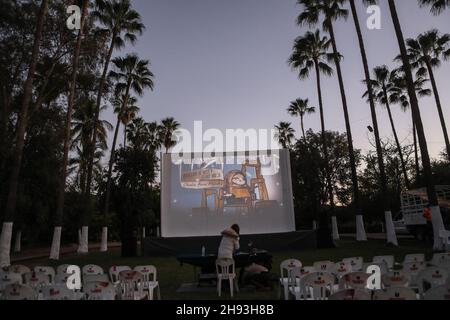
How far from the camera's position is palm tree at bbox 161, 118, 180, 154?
111 feet

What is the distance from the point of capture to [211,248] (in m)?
15.6

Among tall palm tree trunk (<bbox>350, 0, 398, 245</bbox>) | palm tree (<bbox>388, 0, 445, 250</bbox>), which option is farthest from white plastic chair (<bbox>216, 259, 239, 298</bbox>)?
tall palm tree trunk (<bbox>350, 0, 398, 245</bbox>)

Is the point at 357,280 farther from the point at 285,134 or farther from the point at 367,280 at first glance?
the point at 285,134

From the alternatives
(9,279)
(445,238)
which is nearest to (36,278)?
(9,279)

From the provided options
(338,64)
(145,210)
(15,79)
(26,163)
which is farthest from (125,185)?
(338,64)

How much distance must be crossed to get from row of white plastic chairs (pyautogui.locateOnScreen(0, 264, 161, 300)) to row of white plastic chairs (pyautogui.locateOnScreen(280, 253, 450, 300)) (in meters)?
2.30

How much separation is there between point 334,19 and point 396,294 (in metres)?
19.4

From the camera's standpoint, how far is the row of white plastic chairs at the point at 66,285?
4.13m

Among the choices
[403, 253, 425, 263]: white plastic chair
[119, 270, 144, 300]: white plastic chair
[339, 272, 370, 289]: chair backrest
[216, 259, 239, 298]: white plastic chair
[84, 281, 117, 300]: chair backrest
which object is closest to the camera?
[84, 281, 117, 300]: chair backrest

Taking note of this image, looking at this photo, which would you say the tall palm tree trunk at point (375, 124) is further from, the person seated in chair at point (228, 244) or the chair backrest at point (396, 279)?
the chair backrest at point (396, 279)

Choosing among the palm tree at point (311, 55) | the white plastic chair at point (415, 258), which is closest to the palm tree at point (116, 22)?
the palm tree at point (311, 55)

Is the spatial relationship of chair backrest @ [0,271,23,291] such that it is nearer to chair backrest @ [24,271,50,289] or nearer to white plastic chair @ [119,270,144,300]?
chair backrest @ [24,271,50,289]

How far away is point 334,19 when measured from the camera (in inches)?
790
